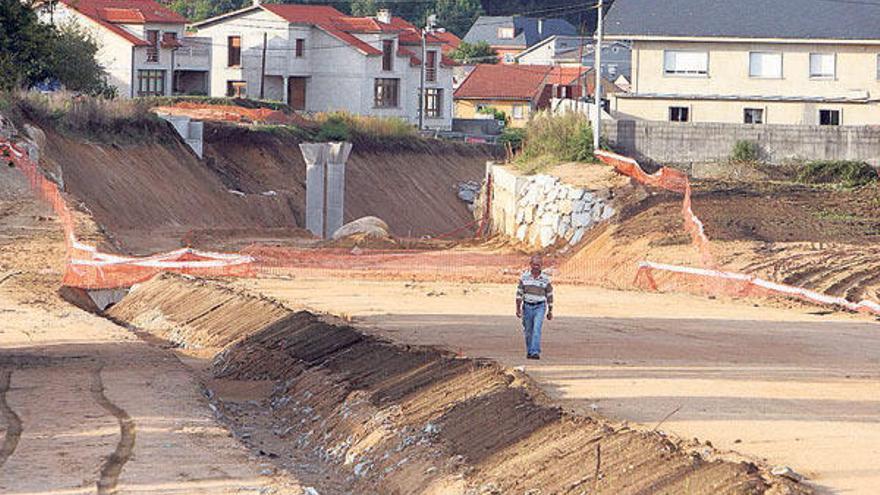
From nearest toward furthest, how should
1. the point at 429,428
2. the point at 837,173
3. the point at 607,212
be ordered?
the point at 429,428 < the point at 607,212 < the point at 837,173

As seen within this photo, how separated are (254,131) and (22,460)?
52.0 meters

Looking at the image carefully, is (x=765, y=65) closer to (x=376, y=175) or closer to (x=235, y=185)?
(x=235, y=185)

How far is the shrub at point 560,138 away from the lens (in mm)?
45250

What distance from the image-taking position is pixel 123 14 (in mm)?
81875

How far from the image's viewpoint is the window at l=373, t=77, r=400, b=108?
296ft

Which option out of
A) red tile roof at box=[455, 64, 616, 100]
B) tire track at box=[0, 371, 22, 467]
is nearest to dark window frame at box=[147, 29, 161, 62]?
red tile roof at box=[455, 64, 616, 100]

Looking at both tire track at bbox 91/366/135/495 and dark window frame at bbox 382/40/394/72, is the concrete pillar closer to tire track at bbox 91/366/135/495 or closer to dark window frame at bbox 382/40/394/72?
tire track at bbox 91/366/135/495

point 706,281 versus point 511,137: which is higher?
point 511,137

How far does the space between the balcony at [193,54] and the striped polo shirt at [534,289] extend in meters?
66.3

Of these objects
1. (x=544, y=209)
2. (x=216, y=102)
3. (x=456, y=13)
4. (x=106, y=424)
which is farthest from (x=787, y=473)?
(x=456, y=13)

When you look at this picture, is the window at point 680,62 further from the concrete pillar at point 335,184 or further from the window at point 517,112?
the window at point 517,112

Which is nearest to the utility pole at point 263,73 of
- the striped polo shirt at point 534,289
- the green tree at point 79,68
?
the green tree at point 79,68

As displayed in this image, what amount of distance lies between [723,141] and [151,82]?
43.0 meters

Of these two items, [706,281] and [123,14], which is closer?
[706,281]
